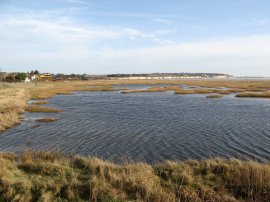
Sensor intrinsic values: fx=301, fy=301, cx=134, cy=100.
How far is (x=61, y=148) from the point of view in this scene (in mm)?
20031

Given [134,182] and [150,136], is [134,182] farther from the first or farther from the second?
[150,136]

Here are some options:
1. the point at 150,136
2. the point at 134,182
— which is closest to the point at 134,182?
the point at 134,182

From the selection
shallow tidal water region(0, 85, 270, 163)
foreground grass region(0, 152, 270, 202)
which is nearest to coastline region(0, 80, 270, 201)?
foreground grass region(0, 152, 270, 202)

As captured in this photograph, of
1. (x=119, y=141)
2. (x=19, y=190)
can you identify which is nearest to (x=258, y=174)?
(x=19, y=190)

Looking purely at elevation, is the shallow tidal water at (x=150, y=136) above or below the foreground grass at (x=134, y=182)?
below

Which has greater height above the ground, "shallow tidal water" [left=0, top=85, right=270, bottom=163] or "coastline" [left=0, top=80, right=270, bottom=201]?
"coastline" [left=0, top=80, right=270, bottom=201]

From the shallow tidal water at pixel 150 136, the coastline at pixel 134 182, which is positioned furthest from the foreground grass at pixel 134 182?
the shallow tidal water at pixel 150 136

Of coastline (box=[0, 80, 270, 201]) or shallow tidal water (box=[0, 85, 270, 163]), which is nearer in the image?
coastline (box=[0, 80, 270, 201])

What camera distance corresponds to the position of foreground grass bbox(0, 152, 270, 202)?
10.0 meters

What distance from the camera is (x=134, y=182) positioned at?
35.1ft

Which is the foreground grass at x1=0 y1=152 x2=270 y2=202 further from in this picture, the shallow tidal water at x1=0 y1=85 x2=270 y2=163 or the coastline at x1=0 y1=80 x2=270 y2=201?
the shallow tidal water at x1=0 y1=85 x2=270 y2=163

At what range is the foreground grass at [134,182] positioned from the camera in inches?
394

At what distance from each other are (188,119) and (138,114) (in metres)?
6.76

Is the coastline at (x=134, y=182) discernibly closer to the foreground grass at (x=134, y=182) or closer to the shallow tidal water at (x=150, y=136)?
the foreground grass at (x=134, y=182)
